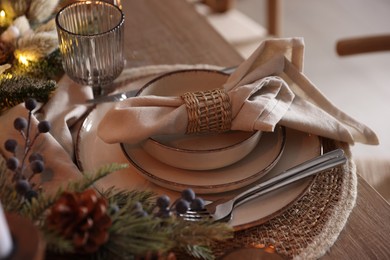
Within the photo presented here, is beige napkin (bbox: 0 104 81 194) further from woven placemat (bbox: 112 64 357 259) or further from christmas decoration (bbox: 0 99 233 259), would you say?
woven placemat (bbox: 112 64 357 259)

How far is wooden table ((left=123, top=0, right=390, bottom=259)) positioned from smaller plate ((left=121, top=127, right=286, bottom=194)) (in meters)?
0.12

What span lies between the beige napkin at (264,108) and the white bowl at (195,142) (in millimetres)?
26

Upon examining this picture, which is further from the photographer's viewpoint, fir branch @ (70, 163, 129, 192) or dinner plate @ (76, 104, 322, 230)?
dinner plate @ (76, 104, 322, 230)

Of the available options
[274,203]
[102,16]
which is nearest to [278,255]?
[274,203]

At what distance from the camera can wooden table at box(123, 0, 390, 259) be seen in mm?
717

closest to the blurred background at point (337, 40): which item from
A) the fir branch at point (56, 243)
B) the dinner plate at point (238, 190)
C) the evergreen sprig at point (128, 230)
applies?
the dinner plate at point (238, 190)

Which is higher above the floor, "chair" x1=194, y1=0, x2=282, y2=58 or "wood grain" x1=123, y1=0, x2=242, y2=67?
"wood grain" x1=123, y1=0, x2=242, y2=67

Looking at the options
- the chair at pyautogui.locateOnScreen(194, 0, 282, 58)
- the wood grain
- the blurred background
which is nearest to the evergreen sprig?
the wood grain

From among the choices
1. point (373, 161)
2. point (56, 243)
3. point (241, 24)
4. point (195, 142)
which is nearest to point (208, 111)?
point (195, 142)

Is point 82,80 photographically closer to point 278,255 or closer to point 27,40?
point 27,40

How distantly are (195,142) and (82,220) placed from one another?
0.90 ft

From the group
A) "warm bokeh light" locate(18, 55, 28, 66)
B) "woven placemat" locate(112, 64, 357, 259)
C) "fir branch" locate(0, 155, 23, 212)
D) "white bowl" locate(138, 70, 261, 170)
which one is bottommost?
"woven placemat" locate(112, 64, 357, 259)

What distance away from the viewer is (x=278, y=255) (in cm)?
64

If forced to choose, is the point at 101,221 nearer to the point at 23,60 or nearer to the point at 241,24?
the point at 23,60
